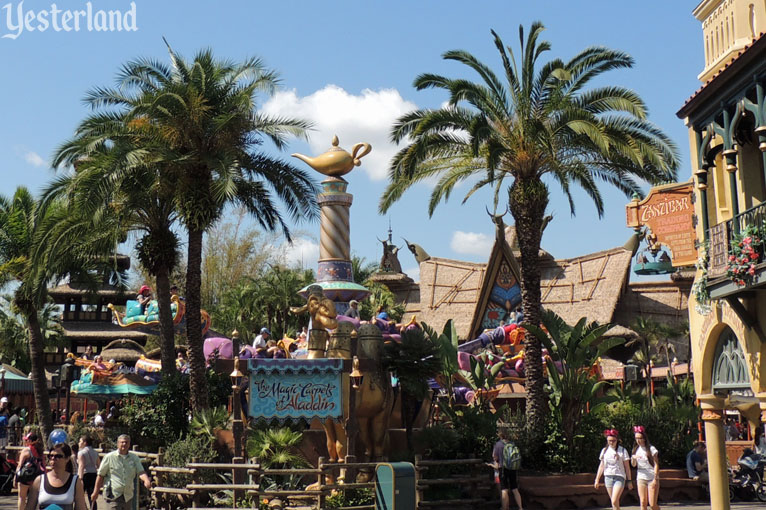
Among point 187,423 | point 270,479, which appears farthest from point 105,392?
point 270,479

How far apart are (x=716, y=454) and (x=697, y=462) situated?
4239 millimetres

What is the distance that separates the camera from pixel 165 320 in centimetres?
2392

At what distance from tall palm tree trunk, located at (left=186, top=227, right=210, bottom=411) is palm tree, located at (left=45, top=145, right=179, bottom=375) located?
1.63 metres

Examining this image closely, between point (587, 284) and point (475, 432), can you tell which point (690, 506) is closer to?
point (475, 432)

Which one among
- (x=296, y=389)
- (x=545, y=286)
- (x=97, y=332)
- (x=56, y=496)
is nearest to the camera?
(x=56, y=496)

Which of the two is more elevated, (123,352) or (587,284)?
(587,284)

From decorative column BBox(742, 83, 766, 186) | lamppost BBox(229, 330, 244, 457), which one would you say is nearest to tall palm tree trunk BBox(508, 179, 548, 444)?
lamppost BBox(229, 330, 244, 457)

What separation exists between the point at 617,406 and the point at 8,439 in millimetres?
16100

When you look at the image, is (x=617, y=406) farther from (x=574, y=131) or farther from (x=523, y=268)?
(x=574, y=131)

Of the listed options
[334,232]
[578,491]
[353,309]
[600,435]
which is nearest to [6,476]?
[353,309]

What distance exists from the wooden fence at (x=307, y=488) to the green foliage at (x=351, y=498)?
0.44 ft

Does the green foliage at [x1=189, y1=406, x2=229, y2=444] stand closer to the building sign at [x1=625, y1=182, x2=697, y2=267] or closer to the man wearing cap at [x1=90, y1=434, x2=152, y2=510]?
the man wearing cap at [x1=90, y1=434, x2=152, y2=510]

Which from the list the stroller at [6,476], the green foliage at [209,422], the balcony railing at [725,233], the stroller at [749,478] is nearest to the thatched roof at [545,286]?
the stroller at [749,478]

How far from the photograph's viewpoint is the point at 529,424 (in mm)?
20016
